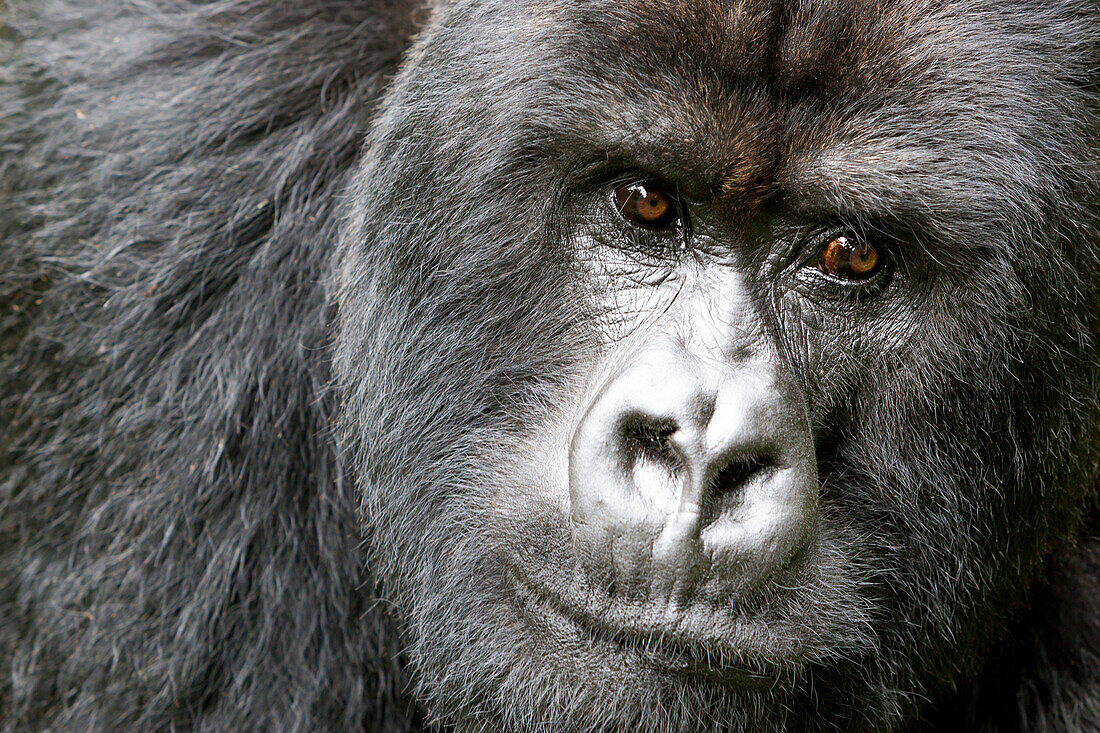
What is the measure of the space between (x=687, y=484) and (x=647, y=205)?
577 mm

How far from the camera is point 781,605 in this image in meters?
2.03

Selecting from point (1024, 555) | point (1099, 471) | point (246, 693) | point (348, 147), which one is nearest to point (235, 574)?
point (246, 693)

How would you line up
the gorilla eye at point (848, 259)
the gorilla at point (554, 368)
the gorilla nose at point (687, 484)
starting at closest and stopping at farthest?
the gorilla nose at point (687, 484)
the gorilla at point (554, 368)
the gorilla eye at point (848, 259)

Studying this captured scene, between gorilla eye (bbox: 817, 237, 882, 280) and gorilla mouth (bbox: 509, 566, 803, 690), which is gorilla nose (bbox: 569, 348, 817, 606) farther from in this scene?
gorilla eye (bbox: 817, 237, 882, 280)

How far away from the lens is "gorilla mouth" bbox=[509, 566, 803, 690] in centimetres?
198

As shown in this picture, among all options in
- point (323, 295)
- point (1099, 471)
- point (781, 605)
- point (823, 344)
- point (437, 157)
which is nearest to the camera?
point (781, 605)

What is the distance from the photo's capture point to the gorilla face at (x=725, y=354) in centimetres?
200

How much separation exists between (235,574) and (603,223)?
1.20 m

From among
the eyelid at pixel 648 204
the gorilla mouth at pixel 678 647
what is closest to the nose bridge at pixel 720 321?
the eyelid at pixel 648 204

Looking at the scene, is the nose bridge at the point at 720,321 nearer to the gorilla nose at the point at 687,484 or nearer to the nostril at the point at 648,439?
the gorilla nose at the point at 687,484

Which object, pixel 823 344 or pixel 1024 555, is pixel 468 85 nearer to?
pixel 823 344

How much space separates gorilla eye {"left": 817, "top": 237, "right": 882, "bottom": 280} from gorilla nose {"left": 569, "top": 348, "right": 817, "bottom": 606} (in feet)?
1.07

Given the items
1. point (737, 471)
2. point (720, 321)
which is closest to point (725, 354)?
point (720, 321)

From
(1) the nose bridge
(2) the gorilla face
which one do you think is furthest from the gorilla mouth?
(1) the nose bridge
